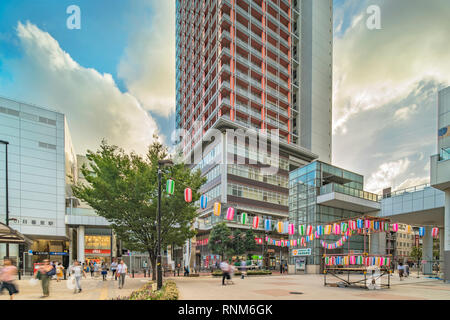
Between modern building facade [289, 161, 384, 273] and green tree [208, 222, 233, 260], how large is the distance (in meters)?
9.10

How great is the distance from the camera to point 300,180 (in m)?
44.0

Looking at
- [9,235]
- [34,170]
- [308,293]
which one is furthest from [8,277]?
[34,170]

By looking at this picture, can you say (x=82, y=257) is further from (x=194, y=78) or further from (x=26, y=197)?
(x=194, y=78)

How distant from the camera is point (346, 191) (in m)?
40.0

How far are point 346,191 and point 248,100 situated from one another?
28.1 metres

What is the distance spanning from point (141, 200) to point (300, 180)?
27.7 metres

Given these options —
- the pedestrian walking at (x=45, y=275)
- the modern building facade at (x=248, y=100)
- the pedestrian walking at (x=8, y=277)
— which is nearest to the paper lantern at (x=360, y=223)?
the pedestrian walking at (x=45, y=275)

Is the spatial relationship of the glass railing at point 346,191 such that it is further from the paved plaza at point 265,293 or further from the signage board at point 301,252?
the paved plaza at point 265,293

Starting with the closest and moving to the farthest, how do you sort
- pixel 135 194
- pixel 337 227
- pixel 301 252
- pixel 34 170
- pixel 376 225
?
pixel 376 225 → pixel 135 194 → pixel 337 227 → pixel 301 252 → pixel 34 170

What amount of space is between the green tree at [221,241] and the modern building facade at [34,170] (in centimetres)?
2679

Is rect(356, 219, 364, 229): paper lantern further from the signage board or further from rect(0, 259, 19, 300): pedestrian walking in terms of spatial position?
the signage board

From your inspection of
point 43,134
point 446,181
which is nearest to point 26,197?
point 43,134

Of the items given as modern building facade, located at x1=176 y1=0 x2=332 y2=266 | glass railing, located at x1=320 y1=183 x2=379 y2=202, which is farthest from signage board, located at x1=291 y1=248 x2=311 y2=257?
modern building facade, located at x1=176 y1=0 x2=332 y2=266

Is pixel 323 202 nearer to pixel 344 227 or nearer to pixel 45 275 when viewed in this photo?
pixel 344 227
